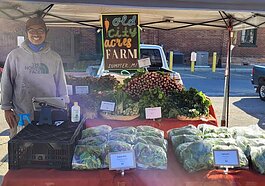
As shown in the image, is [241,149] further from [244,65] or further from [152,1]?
[244,65]

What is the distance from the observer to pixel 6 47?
15.8 m

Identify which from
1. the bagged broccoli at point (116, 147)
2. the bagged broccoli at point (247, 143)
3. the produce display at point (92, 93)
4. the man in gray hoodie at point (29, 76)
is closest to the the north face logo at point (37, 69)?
the man in gray hoodie at point (29, 76)

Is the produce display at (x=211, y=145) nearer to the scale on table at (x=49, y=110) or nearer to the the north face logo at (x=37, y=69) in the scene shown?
the scale on table at (x=49, y=110)

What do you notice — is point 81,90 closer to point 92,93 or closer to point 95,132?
point 92,93

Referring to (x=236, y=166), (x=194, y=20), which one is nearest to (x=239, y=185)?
(x=236, y=166)

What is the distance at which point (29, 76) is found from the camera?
3078mm

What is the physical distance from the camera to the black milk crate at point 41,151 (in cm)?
216

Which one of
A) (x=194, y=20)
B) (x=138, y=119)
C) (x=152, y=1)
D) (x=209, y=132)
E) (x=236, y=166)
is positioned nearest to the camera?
(x=152, y=1)

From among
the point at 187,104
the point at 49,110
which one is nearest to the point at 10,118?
the point at 49,110

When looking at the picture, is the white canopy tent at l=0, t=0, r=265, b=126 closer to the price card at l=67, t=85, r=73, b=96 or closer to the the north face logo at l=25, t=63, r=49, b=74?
the the north face logo at l=25, t=63, r=49, b=74

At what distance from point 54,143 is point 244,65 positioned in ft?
57.3

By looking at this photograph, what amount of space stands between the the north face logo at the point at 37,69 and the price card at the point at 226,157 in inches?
69.6

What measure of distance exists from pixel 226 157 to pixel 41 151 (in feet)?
4.17

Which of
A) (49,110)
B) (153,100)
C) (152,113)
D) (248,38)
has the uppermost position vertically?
(248,38)
